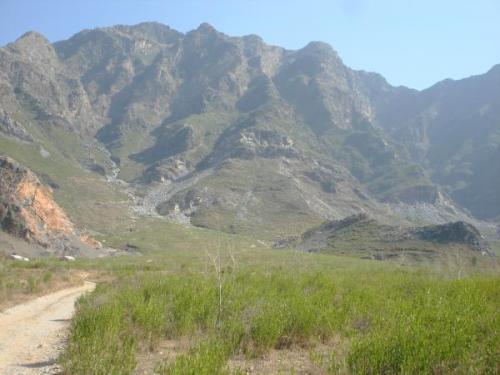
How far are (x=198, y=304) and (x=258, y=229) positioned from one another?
118774 mm

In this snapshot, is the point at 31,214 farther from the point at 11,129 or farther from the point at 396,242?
the point at 11,129

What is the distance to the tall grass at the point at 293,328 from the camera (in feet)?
25.8

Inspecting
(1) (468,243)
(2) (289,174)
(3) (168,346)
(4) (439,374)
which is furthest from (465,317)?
(2) (289,174)

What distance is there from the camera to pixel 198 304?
13.1m

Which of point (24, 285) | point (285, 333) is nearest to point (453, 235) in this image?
point (24, 285)

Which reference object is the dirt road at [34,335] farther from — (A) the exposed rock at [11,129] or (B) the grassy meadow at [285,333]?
(A) the exposed rock at [11,129]

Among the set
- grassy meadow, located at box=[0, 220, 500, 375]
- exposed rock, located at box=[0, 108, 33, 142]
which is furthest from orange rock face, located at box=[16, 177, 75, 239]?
exposed rock, located at box=[0, 108, 33, 142]

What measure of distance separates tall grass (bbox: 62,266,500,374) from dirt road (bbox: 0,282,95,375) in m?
0.96

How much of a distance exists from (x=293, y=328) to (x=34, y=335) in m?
7.45

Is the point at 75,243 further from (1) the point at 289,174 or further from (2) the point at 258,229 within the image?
(1) the point at 289,174

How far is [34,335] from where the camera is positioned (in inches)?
511

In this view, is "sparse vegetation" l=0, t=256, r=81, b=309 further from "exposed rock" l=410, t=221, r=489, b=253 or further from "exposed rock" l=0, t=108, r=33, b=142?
"exposed rock" l=0, t=108, r=33, b=142

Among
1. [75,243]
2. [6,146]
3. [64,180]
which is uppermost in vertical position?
[6,146]

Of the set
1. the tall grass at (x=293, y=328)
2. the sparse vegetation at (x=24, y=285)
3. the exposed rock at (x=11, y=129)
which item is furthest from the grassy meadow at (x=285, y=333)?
the exposed rock at (x=11, y=129)
